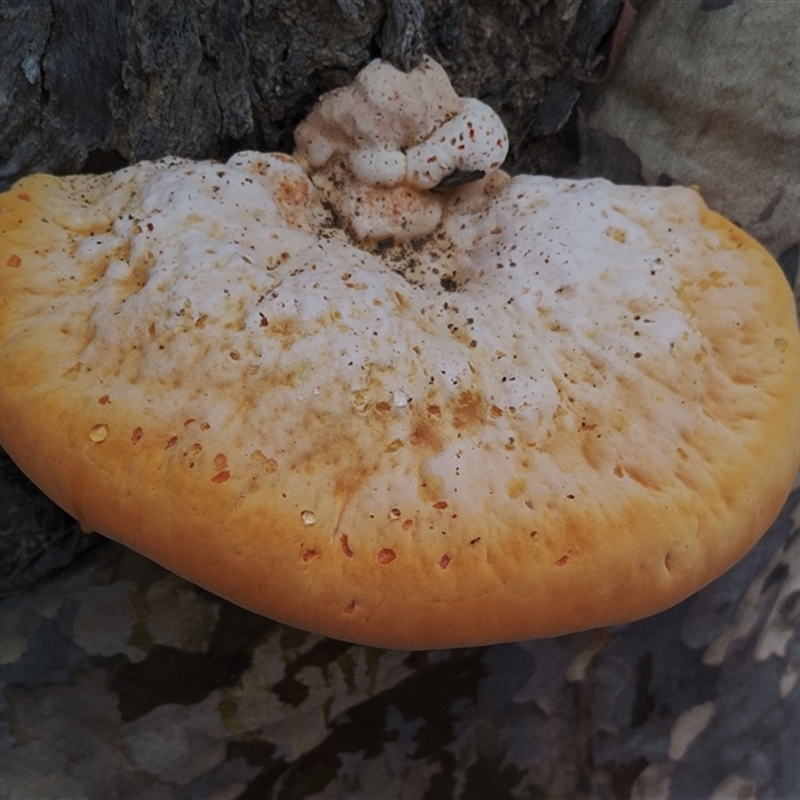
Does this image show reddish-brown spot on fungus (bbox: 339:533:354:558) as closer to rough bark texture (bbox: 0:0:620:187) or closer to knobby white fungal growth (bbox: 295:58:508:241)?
knobby white fungal growth (bbox: 295:58:508:241)

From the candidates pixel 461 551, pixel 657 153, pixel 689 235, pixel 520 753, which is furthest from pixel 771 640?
pixel 657 153

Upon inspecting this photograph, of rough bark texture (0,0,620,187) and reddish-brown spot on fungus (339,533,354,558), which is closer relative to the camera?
reddish-brown spot on fungus (339,533,354,558)

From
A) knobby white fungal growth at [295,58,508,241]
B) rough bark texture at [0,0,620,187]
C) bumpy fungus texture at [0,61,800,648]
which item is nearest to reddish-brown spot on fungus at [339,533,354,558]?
bumpy fungus texture at [0,61,800,648]

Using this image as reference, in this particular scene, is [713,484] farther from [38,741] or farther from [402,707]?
[38,741]

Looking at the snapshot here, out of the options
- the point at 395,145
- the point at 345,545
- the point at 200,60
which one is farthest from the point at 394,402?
the point at 200,60

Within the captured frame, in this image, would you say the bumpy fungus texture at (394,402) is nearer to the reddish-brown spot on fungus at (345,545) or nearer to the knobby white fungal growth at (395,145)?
the reddish-brown spot on fungus at (345,545)
